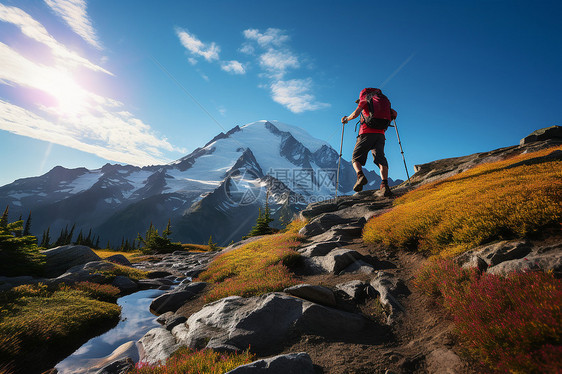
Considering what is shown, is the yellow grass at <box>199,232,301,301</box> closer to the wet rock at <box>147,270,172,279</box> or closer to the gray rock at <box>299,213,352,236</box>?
the gray rock at <box>299,213,352,236</box>

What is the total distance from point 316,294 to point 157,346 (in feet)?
13.1

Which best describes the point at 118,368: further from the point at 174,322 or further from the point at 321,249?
the point at 321,249

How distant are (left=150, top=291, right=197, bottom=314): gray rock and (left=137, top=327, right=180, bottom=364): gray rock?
106 inches

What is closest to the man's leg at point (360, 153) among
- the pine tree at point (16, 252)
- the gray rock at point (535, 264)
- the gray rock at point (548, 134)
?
the gray rock at point (535, 264)

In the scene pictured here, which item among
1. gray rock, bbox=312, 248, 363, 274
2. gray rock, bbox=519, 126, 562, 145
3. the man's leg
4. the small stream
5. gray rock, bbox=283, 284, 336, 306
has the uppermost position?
gray rock, bbox=519, 126, 562, 145

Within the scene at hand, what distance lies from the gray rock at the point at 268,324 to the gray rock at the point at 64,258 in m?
14.0

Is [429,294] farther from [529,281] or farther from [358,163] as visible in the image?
[358,163]

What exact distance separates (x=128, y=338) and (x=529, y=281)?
932 cm

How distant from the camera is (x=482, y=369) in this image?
10.2 feet

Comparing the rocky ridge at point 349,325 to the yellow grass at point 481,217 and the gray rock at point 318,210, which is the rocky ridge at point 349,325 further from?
the gray rock at point 318,210

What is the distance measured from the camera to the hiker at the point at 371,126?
11398 millimetres

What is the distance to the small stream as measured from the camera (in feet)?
18.4

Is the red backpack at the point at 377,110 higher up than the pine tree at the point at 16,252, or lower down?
higher up

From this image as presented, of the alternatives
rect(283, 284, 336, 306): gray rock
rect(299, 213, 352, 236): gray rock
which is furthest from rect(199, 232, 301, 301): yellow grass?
rect(299, 213, 352, 236): gray rock
